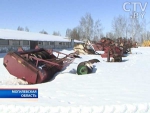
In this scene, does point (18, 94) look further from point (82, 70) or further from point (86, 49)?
point (86, 49)

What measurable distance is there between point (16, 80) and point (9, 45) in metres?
19.0

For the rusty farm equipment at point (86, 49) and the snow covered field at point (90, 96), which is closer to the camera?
the snow covered field at point (90, 96)

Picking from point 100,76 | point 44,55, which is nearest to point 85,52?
point 44,55

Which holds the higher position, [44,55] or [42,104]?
[44,55]

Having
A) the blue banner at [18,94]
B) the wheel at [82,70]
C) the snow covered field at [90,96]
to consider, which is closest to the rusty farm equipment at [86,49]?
the wheel at [82,70]

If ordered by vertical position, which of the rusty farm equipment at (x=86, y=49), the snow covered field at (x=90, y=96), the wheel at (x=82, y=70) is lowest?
the snow covered field at (x=90, y=96)

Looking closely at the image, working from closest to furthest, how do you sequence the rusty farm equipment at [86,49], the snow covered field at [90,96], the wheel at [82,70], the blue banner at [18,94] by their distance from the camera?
the snow covered field at [90,96], the blue banner at [18,94], the wheel at [82,70], the rusty farm equipment at [86,49]

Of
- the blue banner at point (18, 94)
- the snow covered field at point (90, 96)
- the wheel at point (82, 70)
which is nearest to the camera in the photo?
the snow covered field at point (90, 96)

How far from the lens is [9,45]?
26250 millimetres

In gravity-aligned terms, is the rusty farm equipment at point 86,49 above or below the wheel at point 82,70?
above

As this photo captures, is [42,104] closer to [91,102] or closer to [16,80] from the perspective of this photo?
[91,102]

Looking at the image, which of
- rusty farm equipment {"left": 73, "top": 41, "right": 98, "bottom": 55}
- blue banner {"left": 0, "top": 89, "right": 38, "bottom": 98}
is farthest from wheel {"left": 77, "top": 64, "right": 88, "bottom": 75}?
rusty farm equipment {"left": 73, "top": 41, "right": 98, "bottom": 55}

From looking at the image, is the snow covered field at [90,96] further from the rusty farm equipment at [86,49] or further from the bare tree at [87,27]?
the bare tree at [87,27]

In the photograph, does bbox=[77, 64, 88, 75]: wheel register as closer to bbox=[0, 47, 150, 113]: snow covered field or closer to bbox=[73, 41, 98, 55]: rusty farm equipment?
bbox=[0, 47, 150, 113]: snow covered field
